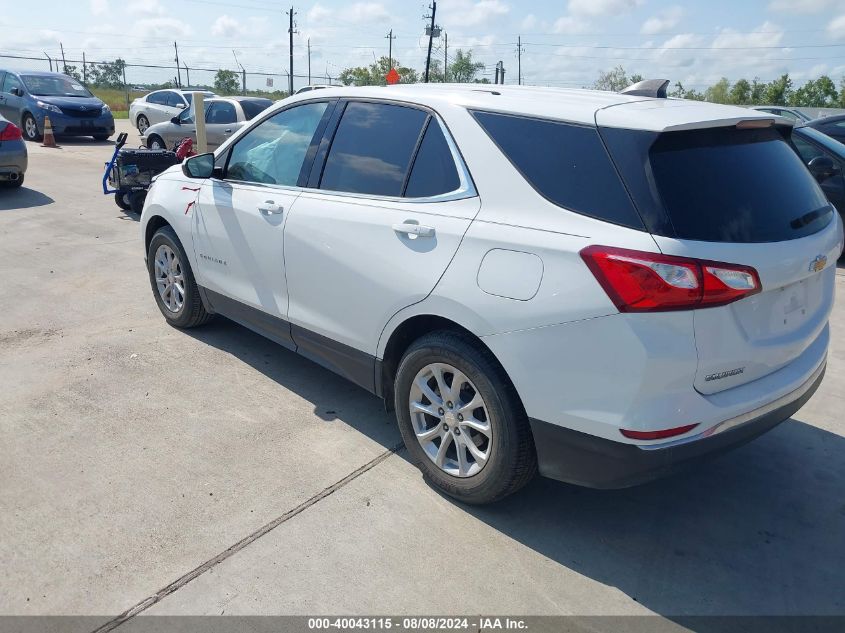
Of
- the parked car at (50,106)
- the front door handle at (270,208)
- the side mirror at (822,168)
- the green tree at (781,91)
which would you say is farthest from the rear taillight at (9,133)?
the green tree at (781,91)

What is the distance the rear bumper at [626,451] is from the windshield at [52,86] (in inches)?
739

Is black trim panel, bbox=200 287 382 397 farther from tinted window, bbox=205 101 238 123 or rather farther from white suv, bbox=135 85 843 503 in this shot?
tinted window, bbox=205 101 238 123

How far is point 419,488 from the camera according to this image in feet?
11.6

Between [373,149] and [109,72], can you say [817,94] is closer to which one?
[109,72]

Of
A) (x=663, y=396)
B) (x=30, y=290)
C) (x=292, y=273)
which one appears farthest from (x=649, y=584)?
(x=30, y=290)

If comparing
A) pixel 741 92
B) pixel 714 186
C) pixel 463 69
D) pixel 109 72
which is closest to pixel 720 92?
pixel 741 92

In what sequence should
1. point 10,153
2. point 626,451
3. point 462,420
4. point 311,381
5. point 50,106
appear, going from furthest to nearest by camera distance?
point 50,106 → point 10,153 → point 311,381 → point 462,420 → point 626,451

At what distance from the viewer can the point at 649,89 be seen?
3584 millimetres

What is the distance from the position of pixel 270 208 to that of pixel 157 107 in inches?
679

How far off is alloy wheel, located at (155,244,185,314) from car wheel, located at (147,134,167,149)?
10.6 m

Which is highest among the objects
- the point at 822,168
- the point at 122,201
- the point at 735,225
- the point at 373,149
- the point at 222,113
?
the point at 373,149

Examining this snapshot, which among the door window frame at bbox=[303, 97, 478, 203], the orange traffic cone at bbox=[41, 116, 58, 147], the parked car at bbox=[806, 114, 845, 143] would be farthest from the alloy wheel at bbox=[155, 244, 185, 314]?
the orange traffic cone at bbox=[41, 116, 58, 147]

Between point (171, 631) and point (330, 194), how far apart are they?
2.28 m

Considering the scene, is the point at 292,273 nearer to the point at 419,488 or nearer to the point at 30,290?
the point at 419,488
